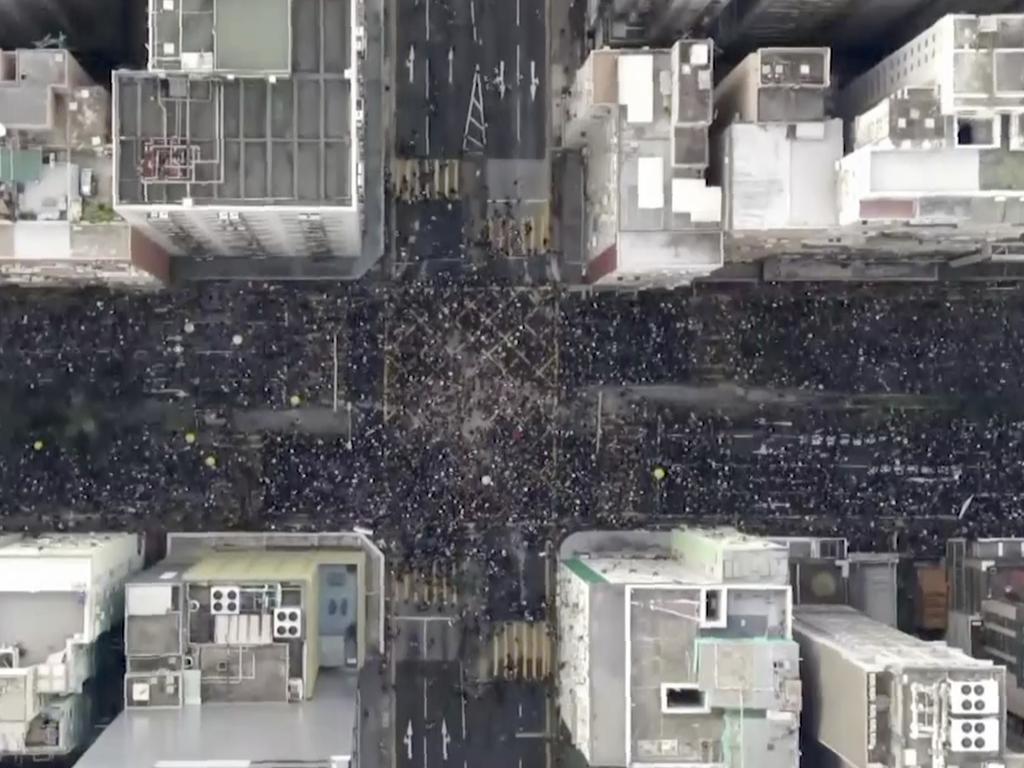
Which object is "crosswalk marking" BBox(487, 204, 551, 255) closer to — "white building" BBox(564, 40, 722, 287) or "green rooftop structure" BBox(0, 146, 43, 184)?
"white building" BBox(564, 40, 722, 287)

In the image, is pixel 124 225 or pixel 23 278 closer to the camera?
pixel 124 225

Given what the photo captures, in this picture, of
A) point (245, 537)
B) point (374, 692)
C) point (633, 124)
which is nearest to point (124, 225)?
point (245, 537)

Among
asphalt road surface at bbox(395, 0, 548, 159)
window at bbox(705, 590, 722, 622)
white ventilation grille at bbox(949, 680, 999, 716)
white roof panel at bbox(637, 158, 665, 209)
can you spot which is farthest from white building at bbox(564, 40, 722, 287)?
white ventilation grille at bbox(949, 680, 999, 716)

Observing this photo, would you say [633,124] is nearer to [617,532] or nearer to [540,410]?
[540,410]

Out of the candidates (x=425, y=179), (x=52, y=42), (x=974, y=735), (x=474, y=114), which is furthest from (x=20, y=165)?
(x=974, y=735)

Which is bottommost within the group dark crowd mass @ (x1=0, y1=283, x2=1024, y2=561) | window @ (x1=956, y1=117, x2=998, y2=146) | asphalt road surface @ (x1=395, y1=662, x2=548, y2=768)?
asphalt road surface @ (x1=395, y1=662, x2=548, y2=768)

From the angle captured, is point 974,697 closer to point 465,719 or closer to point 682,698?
point 682,698
